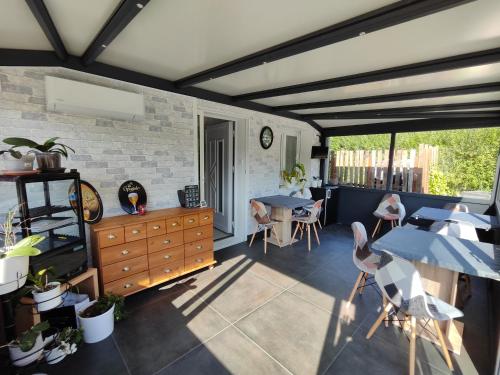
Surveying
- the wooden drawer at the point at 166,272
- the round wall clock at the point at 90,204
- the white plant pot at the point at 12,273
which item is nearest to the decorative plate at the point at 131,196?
the round wall clock at the point at 90,204

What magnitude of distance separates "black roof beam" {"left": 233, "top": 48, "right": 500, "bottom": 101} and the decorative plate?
2.08 meters

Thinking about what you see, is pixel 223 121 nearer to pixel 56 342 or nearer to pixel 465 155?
pixel 56 342

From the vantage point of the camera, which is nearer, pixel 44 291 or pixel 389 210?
pixel 44 291

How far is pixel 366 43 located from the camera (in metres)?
1.74

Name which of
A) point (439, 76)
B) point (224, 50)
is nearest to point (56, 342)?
point (224, 50)

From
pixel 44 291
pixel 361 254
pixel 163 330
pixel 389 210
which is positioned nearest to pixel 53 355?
pixel 44 291

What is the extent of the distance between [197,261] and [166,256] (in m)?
A: 0.45

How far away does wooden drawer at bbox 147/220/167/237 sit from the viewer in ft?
8.03

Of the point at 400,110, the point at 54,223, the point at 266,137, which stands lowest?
the point at 54,223

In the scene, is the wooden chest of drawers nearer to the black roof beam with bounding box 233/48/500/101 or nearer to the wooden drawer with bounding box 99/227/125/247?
the wooden drawer with bounding box 99/227/125/247

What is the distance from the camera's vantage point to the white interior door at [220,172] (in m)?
4.07

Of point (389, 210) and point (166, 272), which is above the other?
point (389, 210)

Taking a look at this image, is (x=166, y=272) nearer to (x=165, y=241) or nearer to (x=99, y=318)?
(x=165, y=241)

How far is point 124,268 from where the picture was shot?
2.30 meters
